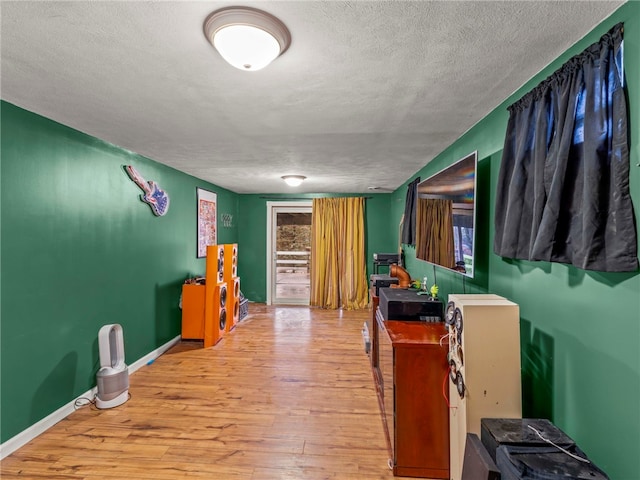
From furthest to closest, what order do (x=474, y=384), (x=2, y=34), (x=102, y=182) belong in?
(x=102, y=182) → (x=474, y=384) → (x=2, y=34)

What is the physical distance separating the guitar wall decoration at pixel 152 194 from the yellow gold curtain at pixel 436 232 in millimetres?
2900

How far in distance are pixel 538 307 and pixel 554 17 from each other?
1.25m

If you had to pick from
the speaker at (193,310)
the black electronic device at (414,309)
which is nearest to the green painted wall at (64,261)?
the speaker at (193,310)

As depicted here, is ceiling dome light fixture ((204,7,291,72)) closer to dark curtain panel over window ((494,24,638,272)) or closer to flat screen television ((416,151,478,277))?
dark curtain panel over window ((494,24,638,272))

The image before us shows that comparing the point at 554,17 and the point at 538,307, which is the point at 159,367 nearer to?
the point at 538,307

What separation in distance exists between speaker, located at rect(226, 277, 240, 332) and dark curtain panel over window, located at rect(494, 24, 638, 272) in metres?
3.86

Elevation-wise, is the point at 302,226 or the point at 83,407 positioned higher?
the point at 302,226

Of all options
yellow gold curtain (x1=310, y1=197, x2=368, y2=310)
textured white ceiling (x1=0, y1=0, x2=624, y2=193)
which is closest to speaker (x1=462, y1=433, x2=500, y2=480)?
textured white ceiling (x1=0, y1=0, x2=624, y2=193)

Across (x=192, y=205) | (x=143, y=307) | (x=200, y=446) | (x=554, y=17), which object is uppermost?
(x=554, y=17)

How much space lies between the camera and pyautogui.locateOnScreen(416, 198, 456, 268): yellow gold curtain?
2279 millimetres

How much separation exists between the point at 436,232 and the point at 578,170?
1366 millimetres

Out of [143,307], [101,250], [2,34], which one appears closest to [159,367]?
[143,307]

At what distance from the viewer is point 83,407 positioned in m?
2.54

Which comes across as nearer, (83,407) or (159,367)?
(83,407)
